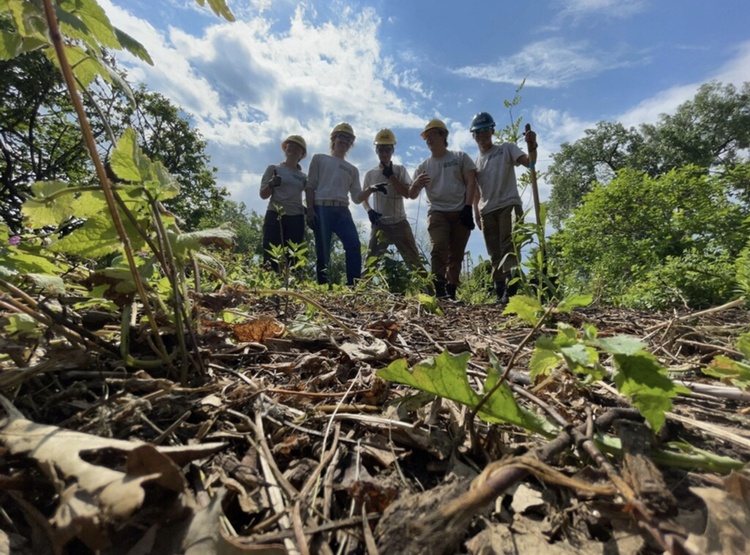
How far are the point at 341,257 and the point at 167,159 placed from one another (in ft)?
52.6

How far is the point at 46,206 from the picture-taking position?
825mm

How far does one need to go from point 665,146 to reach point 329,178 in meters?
29.0

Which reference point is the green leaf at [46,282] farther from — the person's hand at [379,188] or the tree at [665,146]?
the tree at [665,146]

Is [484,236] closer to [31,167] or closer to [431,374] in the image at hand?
[431,374]

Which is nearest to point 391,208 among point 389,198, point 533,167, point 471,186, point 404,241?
point 389,198

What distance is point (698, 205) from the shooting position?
7.01m

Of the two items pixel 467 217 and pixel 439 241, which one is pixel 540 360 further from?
pixel 467 217

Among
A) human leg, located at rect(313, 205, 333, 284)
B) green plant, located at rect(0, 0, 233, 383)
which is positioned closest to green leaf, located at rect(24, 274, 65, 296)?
green plant, located at rect(0, 0, 233, 383)

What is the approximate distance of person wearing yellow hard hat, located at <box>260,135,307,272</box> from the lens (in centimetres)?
629

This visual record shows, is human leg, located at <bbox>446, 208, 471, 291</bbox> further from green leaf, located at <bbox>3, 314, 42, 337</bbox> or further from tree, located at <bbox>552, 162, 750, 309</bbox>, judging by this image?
green leaf, located at <bbox>3, 314, 42, 337</bbox>

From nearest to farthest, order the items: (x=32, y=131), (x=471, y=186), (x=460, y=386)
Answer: (x=460, y=386) < (x=471, y=186) < (x=32, y=131)

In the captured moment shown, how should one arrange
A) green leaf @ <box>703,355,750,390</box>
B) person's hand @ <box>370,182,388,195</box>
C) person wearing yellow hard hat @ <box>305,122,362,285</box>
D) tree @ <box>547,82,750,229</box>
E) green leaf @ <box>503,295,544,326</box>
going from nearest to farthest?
green leaf @ <box>703,355,750,390</box>
green leaf @ <box>503,295,544,326</box>
person's hand @ <box>370,182,388,195</box>
person wearing yellow hard hat @ <box>305,122,362,285</box>
tree @ <box>547,82,750,229</box>

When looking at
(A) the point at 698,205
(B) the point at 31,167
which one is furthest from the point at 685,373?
(B) the point at 31,167

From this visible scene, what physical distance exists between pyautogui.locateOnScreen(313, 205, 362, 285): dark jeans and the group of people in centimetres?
2
